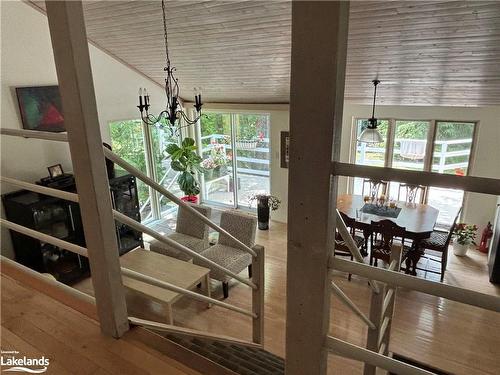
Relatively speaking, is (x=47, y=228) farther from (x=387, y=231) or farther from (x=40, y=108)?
(x=387, y=231)

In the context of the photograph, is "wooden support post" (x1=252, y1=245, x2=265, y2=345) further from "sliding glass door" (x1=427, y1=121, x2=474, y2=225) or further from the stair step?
"sliding glass door" (x1=427, y1=121, x2=474, y2=225)

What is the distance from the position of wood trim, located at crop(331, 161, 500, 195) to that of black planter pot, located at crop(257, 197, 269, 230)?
5945mm

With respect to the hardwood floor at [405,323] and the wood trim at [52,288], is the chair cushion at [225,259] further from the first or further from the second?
the wood trim at [52,288]

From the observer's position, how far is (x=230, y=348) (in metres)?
3.02

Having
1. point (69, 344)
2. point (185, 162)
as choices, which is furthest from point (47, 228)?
point (69, 344)

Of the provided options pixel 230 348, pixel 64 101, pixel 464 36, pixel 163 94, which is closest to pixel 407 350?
pixel 230 348

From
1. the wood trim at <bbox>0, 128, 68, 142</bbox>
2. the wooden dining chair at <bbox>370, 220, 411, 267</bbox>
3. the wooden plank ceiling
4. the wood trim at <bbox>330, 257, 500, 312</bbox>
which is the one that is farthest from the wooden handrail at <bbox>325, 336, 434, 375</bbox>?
the wooden dining chair at <bbox>370, 220, 411, 267</bbox>

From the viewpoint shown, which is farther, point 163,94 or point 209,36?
point 163,94

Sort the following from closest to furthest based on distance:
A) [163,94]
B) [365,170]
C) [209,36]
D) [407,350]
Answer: [365,170], [407,350], [209,36], [163,94]

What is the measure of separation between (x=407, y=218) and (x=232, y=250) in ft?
8.22

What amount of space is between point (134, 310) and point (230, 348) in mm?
1771

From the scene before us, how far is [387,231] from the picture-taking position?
14.6 feet

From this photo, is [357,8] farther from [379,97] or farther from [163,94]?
[163,94]

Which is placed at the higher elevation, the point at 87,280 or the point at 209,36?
the point at 209,36
